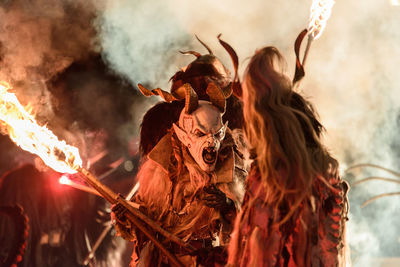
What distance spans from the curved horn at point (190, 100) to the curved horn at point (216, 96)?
11 centimetres

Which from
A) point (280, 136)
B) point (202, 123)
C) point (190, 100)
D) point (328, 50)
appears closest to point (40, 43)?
point (190, 100)

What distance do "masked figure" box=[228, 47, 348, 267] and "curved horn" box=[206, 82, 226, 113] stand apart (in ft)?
3.62

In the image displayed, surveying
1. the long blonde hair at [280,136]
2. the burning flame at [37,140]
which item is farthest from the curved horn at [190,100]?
the long blonde hair at [280,136]

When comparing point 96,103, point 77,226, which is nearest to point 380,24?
point 96,103

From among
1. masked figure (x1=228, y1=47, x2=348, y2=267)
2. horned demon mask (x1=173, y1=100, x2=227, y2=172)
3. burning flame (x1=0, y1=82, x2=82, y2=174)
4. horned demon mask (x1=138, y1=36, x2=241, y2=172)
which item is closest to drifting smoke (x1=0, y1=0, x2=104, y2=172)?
burning flame (x1=0, y1=82, x2=82, y2=174)

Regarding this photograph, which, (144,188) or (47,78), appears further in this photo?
(47,78)

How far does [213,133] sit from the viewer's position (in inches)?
109

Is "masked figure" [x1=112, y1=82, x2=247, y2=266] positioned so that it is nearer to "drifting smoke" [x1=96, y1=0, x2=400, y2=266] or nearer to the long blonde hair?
the long blonde hair

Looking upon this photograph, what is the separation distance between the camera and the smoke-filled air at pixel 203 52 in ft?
13.6

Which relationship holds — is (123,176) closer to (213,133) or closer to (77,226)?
(77,226)

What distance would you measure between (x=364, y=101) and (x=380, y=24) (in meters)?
0.78

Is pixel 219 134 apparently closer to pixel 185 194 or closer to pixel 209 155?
pixel 209 155

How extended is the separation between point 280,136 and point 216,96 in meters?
1.27

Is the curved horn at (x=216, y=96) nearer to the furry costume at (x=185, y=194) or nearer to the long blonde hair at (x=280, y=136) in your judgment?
the furry costume at (x=185, y=194)
